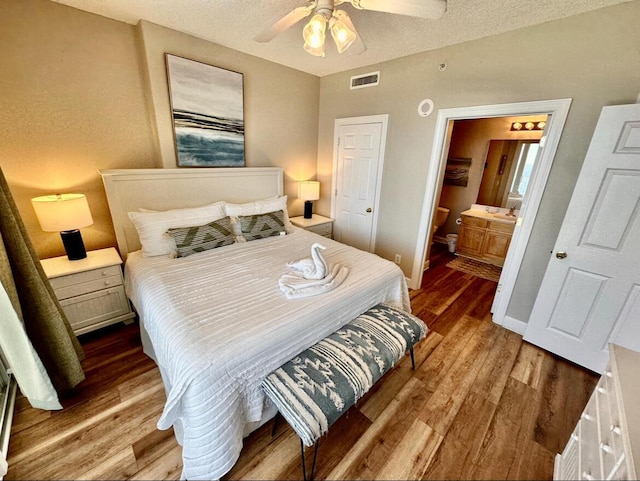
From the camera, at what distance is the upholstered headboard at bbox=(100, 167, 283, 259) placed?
221 centimetres

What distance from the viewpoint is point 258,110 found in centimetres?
297

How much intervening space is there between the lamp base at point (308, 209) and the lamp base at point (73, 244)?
7.77ft

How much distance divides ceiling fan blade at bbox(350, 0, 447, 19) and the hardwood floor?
2211 millimetres

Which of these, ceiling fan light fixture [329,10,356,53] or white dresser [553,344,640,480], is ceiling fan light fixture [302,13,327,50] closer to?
ceiling fan light fixture [329,10,356,53]

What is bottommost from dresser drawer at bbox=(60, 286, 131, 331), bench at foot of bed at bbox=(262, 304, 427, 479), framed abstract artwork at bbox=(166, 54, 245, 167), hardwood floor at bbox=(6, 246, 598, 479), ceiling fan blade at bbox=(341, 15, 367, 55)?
hardwood floor at bbox=(6, 246, 598, 479)

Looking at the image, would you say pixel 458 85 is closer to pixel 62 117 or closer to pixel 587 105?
pixel 587 105

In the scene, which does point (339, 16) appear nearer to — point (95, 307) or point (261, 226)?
point (261, 226)

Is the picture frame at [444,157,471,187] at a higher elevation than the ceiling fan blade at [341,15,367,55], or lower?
lower

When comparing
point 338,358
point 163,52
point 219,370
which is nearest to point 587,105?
point 338,358

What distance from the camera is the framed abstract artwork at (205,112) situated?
236cm

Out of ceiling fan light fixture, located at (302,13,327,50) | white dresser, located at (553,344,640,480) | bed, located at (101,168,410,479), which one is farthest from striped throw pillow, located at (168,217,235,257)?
white dresser, located at (553,344,640,480)

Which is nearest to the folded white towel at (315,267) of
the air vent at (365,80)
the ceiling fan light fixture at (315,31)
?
the ceiling fan light fixture at (315,31)

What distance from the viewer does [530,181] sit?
7.06ft

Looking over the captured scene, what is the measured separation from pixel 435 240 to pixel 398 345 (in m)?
3.60
